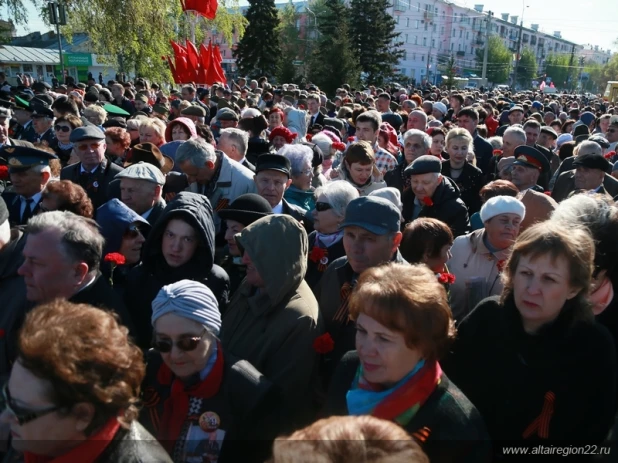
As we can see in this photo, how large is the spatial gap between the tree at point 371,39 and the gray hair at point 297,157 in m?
35.6

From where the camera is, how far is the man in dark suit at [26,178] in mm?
4359

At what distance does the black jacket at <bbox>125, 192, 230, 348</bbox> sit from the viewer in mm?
3201

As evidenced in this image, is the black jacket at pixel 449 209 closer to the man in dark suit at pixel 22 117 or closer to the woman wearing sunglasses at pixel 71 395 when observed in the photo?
the woman wearing sunglasses at pixel 71 395

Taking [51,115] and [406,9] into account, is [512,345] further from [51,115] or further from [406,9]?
[406,9]

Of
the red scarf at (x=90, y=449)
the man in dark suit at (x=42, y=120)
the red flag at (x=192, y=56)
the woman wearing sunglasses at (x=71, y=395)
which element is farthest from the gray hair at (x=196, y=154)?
the red flag at (x=192, y=56)

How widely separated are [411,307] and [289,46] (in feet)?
183

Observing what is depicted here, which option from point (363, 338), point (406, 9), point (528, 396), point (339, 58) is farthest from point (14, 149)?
point (406, 9)

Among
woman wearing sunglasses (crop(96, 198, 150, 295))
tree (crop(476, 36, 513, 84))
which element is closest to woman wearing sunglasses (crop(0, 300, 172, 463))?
woman wearing sunglasses (crop(96, 198, 150, 295))

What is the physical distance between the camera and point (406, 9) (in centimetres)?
8400

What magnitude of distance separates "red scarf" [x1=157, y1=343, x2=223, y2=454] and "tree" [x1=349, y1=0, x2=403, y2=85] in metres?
38.8

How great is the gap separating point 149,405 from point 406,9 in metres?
91.1

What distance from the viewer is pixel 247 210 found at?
367cm

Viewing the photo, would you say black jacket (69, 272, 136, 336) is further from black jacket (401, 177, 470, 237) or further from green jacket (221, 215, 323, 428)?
black jacket (401, 177, 470, 237)

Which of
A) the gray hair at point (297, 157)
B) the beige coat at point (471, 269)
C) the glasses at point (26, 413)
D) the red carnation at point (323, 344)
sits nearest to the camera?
the glasses at point (26, 413)
